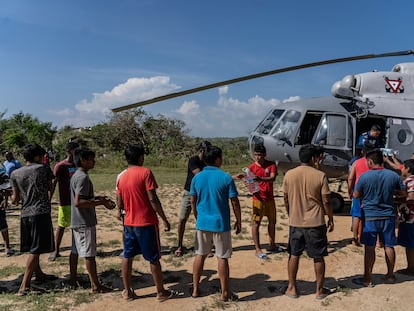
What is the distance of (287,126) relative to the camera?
902 centimetres

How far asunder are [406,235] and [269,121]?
4907 mm

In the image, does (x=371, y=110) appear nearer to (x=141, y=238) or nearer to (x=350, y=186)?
(x=350, y=186)

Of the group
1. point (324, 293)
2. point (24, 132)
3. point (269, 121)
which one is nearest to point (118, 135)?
point (24, 132)

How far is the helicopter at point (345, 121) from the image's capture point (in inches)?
345

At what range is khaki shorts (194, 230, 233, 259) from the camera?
14.1 ft

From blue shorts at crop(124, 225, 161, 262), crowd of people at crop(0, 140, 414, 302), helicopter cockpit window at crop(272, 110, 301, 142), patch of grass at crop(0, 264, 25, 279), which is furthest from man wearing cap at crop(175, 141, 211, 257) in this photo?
helicopter cockpit window at crop(272, 110, 301, 142)

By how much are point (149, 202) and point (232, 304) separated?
1.55 meters

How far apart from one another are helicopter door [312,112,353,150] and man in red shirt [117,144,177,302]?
5.64 meters

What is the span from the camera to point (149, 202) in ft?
14.0

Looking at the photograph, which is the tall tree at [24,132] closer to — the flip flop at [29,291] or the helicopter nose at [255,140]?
the helicopter nose at [255,140]

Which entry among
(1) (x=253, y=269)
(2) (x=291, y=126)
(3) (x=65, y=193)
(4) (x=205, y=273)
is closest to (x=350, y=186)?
(1) (x=253, y=269)

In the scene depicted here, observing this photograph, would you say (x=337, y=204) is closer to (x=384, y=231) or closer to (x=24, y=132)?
(x=384, y=231)

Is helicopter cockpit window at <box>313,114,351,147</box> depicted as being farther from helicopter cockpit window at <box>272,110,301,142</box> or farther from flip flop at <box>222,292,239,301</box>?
flip flop at <box>222,292,239,301</box>

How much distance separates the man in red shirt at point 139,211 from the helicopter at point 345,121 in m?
5.15
